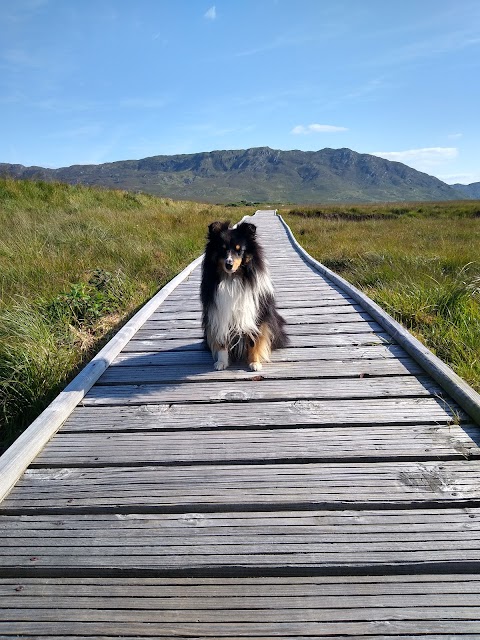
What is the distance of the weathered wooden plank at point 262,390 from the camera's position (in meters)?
2.98

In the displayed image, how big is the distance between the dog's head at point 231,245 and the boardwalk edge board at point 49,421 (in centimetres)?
129

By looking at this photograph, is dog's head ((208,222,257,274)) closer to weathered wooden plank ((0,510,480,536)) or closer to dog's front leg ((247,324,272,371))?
dog's front leg ((247,324,272,371))

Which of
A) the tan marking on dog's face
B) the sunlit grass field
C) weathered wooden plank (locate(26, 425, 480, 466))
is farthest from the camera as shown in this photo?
the sunlit grass field

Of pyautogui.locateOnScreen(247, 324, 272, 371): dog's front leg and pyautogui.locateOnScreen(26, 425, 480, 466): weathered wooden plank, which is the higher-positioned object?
pyautogui.locateOnScreen(247, 324, 272, 371): dog's front leg

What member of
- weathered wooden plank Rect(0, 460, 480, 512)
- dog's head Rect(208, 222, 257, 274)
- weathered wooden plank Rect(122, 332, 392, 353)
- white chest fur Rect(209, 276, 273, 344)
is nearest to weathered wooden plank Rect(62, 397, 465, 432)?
weathered wooden plank Rect(0, 460, 480, 512)

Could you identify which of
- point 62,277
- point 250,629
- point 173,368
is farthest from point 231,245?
point 62,277

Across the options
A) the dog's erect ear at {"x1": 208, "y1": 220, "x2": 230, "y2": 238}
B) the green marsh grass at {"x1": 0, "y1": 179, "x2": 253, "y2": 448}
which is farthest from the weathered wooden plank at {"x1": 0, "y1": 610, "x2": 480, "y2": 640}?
the dog's erect ear at {"x1": 208, "y1": 220, "x2": 230, "y2": 238}

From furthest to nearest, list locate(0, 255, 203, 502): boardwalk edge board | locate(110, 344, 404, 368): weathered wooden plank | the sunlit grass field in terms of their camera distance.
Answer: the sunlit grass field, locate(110, 344, 404, 368): weathered wooden plank, locate(0, 255, 203, 502): boardwalk edge board

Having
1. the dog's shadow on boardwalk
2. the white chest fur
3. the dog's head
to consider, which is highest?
the dog's head

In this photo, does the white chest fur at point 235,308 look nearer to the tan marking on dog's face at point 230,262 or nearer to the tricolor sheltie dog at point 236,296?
the tricolor sheltie dog at point 236,296

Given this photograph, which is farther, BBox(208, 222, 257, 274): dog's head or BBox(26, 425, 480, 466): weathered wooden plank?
BBox(208, 222, 257, 274): dog's head

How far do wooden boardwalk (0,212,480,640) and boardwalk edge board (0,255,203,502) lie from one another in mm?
67

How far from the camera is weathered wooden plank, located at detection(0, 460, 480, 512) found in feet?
6.39

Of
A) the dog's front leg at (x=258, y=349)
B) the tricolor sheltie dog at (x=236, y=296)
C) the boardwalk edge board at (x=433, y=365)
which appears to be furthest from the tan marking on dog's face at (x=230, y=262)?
the boardwalk edge board at (x=433, y=365)
